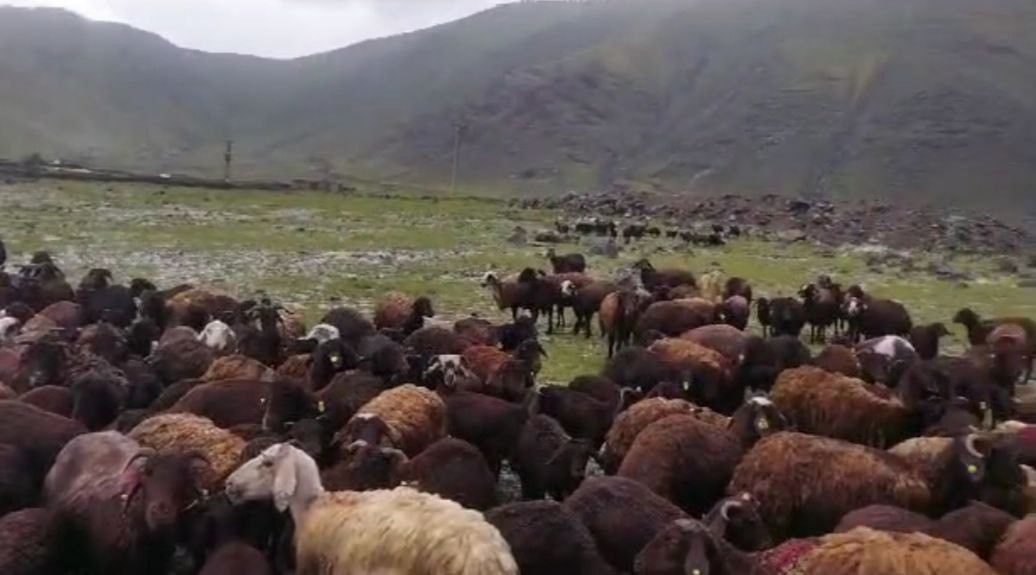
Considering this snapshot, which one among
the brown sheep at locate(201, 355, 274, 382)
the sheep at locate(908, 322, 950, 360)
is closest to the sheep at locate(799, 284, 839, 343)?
the sheep at locate(908, 322, 950, 360)

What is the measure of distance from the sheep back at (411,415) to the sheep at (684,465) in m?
2.33

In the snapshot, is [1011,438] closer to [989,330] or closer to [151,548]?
[151,548]

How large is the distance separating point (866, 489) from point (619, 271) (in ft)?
78.2

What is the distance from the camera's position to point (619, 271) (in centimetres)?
3384

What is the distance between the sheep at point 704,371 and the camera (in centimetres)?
1489

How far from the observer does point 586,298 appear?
935 inches

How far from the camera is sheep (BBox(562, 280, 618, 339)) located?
23703 millimetres

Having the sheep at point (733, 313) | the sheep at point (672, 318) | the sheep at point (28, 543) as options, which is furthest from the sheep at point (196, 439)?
the sheep at point (733, 313)

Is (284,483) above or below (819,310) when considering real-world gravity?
below

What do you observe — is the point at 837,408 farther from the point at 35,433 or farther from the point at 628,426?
the point at 35,433

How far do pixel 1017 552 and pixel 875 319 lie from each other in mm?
14599

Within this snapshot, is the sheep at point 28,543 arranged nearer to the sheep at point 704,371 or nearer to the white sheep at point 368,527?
the white sheep at point 368,527

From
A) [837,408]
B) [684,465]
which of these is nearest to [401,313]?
[837,408]

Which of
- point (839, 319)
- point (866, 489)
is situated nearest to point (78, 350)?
point (866, 489)
